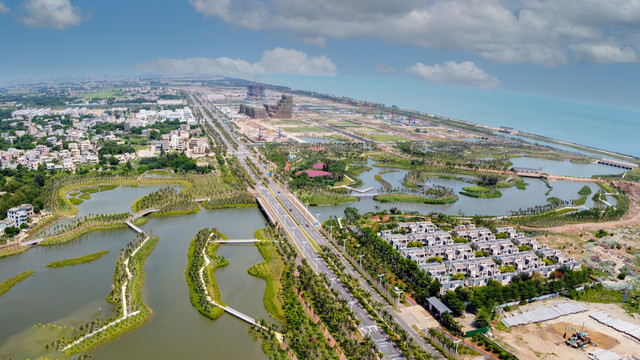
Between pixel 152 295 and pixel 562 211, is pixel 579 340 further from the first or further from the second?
pixel 562 211

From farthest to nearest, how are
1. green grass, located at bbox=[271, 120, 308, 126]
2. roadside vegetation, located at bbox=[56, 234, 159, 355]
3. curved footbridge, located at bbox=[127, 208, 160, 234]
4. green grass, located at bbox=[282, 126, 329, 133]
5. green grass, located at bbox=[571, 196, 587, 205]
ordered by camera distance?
green grass, located at bbox=[271, 120, 308, 126] → green grass, located at bbox=[282, 126, 329, 133] → green grass, located at bbox=[571, 196, 587, 205] → curved footbridge, located at bbox=[127, 208, 160, 234] → roadside vegetation, located at bbox=[56, 234, 159, 355]

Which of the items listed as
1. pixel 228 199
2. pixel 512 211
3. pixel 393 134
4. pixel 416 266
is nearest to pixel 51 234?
pixel 228 199

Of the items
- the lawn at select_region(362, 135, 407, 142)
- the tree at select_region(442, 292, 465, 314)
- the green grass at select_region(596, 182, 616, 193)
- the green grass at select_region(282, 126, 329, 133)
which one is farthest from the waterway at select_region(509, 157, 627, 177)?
the tree at select_region(442, 292, 465, 314)

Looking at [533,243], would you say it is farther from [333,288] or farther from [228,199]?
[228,199]

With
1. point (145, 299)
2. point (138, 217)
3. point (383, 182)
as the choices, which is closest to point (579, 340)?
point (145, 299)

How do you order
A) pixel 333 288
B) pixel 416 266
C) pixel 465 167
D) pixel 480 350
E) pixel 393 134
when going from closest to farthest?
pixel 480 350, pixel 333 288, pixel 416 266, pixel 465 167, pixel 393 134

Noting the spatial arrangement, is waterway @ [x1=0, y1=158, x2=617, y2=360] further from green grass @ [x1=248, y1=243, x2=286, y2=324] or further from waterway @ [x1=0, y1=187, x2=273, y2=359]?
green grass @ [x1=248, y1=243, x2=286, y2=324]
